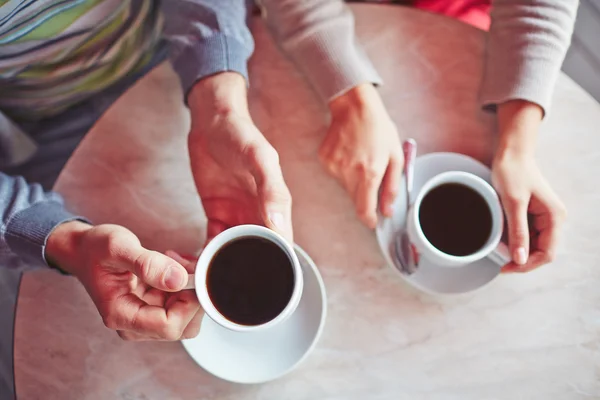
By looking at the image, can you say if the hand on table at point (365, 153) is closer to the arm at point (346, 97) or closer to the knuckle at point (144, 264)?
the arm at point (346, 97)

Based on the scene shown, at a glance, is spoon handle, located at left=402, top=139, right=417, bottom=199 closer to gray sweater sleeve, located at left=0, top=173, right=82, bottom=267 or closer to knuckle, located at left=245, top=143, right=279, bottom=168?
knuckle, located at left=245, top=143, right=279, bottom=168

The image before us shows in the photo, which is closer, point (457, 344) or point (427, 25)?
point (457, 344)

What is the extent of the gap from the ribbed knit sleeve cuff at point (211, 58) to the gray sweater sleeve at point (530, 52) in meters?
0.42

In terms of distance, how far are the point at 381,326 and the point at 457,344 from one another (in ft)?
0.39

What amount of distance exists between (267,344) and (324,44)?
0.51 m

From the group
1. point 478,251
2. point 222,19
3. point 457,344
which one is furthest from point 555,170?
point 222,19

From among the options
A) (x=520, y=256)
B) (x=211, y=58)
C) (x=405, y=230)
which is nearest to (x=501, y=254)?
(x=520, y=256)

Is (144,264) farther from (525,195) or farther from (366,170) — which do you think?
(525,195)

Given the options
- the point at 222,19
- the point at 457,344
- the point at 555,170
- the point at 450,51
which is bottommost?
the point at 457,344

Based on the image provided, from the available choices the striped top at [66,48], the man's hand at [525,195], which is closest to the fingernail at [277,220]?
the man's hand at [525,195]

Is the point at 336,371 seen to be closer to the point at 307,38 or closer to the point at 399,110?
the point at 399,110

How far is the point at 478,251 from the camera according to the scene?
75cm

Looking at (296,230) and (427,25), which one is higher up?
(427,25)

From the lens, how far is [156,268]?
65 cm
